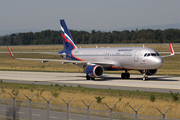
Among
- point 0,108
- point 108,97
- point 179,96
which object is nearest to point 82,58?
point 108,97

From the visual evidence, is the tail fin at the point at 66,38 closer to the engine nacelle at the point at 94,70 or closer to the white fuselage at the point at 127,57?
the white fuselage at the point at 127,57

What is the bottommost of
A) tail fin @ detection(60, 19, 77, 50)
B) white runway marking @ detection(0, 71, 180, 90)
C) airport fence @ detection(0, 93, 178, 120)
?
white runway marking @ detection(0, 71, 180, 90)

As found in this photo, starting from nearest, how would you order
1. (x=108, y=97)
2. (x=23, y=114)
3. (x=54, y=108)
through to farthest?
(x=54, y=108) → (x=23, y=114) → (x=108, y=97)

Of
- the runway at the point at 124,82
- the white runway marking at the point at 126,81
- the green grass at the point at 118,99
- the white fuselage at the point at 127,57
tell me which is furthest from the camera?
the white fuselage at the point at 127,57

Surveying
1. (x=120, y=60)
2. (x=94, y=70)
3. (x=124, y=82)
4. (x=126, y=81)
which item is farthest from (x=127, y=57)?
(x=94, y=70)

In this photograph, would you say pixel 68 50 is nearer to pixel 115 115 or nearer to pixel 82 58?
pixel 82 58

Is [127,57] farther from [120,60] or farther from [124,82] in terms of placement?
[124,82]

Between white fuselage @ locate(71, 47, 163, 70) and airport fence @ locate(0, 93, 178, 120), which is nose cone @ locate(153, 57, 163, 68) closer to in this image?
white fuselage @ locate(71, 47, 163, 70)

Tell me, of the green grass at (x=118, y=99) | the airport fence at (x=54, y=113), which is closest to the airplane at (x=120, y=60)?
the green grass at (x=118, y=99)

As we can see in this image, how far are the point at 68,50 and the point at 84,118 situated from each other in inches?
1487

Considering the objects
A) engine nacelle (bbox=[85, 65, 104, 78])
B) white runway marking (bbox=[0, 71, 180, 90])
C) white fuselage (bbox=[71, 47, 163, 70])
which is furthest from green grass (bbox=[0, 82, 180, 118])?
white fuselage (bbox=[71, 47, 163, 70])

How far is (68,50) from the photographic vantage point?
172 ft

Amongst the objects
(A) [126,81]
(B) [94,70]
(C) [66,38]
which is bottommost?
(A) [126,81]

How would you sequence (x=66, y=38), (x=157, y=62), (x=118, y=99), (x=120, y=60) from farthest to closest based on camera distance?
(x=66, y=38)
(x=120, y=60)
(x=157, y=62)
(x=118, y=99)
